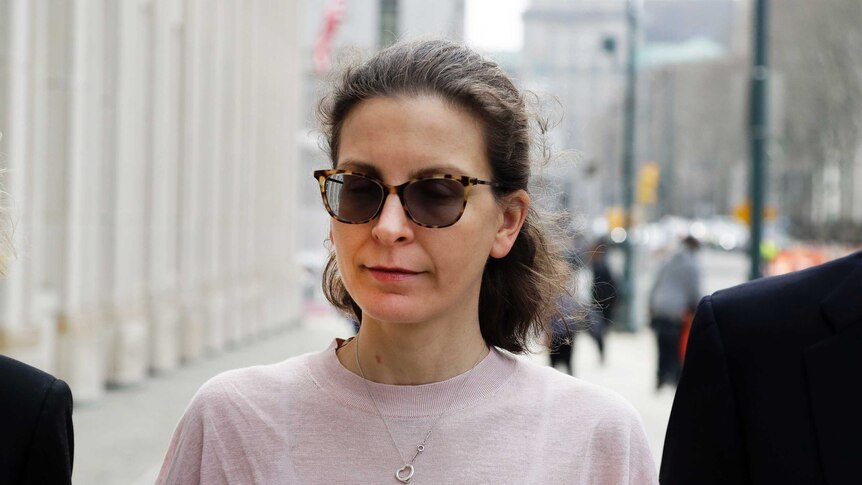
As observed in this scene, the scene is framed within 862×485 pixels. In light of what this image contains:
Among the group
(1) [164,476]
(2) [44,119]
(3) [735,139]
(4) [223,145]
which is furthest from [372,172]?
(3) [735,139]

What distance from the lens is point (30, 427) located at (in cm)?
234

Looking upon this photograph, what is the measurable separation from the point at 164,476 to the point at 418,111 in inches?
36.7

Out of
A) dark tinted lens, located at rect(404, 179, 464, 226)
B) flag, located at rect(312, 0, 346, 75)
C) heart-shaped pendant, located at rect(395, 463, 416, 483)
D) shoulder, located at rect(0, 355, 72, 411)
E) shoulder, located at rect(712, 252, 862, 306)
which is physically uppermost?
flag, located at rect(312, 0, 346, 75)

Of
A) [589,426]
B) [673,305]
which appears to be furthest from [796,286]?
[673,305]

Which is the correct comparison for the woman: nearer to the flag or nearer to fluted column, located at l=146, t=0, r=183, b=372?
fluted column, located at l=146, t=0, r=183, b=372

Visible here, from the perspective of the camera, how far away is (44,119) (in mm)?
12445

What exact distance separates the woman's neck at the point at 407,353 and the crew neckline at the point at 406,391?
0.02 meters

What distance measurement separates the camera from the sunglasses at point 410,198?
2451 millimetres

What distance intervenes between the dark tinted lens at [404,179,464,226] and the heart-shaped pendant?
0.49 m

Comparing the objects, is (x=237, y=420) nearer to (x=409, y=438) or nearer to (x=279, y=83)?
(x=409, y=438)

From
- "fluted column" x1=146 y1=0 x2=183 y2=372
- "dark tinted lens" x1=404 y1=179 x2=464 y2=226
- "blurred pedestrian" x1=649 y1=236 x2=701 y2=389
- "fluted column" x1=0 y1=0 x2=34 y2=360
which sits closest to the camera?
"dark tinted lens" x1=404 y1=179 x2=464 y2=226

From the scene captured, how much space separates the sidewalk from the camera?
30.7 ft

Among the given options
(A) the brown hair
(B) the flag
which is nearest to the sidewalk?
(A) the brown hair

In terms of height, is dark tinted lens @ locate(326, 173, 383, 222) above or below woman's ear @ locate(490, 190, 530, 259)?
above
